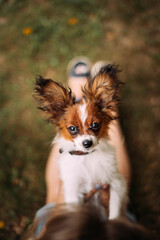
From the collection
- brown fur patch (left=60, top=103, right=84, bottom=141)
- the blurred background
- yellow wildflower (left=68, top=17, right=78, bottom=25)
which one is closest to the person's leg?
the blurred background

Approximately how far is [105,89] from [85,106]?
170mm

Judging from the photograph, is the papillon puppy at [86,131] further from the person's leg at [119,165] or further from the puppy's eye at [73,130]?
the person's leg at [119,165]

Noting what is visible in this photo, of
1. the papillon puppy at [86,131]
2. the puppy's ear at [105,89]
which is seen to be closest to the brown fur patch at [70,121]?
the papillon puppy at [86,131]

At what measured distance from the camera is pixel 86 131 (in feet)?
4.45

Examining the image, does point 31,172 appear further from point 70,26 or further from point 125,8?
point 125,8

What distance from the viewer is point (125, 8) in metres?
3.12

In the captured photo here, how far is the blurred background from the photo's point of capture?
7.91 ft

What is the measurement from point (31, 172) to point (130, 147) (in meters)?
1.22

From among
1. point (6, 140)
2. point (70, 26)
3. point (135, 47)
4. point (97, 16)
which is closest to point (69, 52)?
point (70, 26)

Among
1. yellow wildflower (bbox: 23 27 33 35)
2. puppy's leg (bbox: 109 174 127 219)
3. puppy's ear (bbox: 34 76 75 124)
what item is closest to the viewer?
puppy's ear (bbox: 34 76 75 124)

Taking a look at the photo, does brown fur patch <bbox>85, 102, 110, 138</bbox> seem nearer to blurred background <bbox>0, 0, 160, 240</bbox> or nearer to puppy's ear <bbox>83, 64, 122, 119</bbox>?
puppy's ear <bbox>83, 64, 122, 119</bbox>

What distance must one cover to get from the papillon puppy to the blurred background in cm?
88

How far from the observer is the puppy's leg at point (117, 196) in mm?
1445

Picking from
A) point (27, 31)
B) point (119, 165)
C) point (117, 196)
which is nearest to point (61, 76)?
point (27, 31)
